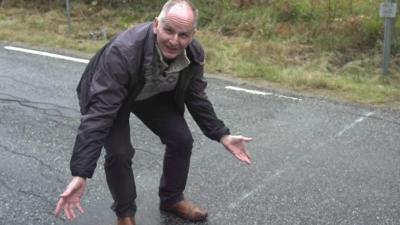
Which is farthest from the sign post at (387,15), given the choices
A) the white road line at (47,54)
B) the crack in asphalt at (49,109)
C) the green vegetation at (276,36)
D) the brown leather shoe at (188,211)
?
the brown leather shoe at (188,211)

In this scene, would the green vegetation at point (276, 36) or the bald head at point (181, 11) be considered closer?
the bald head at point (181, 11)

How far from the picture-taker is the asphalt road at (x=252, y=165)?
12.6 ft

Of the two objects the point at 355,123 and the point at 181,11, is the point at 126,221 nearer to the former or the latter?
the point at 181,11

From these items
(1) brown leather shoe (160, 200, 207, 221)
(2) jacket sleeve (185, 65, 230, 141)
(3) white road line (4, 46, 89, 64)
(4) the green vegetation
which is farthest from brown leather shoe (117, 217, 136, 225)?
(3) white road line (4, 46, 89, 64)

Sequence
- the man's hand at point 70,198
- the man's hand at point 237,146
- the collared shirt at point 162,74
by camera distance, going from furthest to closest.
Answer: the man's hand at point 237,146 < the collared shirt at point 162,74 < the man's hand at point 70,198

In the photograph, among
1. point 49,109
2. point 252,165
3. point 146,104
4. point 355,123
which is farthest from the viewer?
point 49,109

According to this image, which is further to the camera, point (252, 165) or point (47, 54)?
point (47, 54)

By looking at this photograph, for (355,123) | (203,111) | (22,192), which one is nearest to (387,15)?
(355,123)

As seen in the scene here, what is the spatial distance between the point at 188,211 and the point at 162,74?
1.03 meters

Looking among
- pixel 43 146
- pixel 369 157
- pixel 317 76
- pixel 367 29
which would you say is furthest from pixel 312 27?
pixel 43 146

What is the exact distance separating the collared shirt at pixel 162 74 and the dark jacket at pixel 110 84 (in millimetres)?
33

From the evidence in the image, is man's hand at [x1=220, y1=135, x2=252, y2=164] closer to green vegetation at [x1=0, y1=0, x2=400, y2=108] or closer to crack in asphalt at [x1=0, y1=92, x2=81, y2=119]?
crack in asphalt at [x1=0, y1=92, x2=81, y2=119]

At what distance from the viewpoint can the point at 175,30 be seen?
9.37ft

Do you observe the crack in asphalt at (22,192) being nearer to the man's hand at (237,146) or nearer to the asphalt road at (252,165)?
the asphalt road at (252,165)
